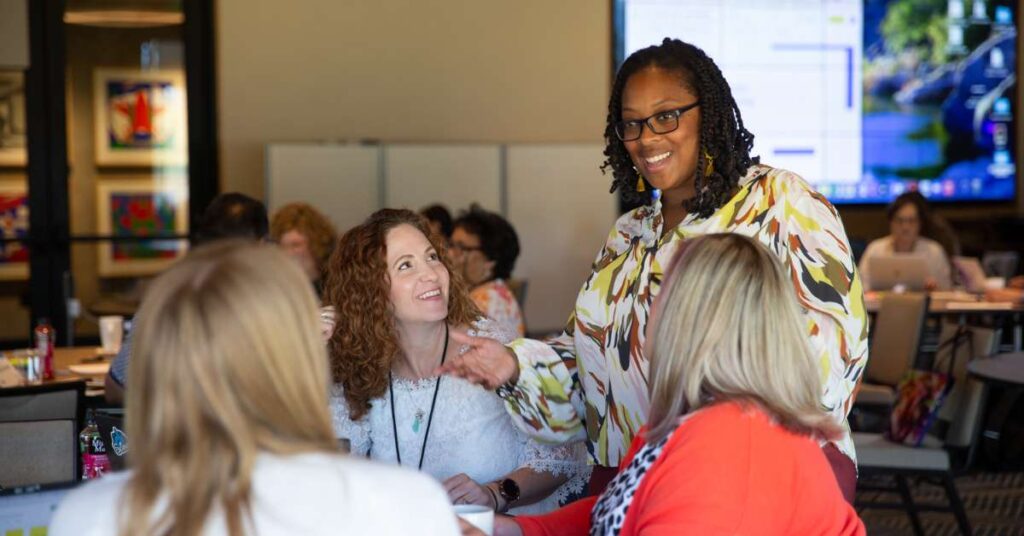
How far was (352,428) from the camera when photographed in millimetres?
2920

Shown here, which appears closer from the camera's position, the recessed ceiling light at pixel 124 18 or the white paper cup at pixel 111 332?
the white paper cup at pixel 111 332

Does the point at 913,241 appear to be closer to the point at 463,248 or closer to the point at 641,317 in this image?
the point at 463,248

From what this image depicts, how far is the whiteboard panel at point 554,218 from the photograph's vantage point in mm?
8750

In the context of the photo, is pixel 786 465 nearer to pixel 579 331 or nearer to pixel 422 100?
pixel 579 331

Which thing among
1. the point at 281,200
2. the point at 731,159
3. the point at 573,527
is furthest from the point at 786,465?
the point at 281,200

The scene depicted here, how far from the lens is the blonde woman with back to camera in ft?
4.54

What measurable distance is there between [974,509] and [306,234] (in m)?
3.33

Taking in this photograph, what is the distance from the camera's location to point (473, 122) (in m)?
9.32

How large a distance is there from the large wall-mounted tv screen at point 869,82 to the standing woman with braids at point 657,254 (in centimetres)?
709

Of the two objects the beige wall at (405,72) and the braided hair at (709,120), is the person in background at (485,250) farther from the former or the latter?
the beige wall at (405,72)

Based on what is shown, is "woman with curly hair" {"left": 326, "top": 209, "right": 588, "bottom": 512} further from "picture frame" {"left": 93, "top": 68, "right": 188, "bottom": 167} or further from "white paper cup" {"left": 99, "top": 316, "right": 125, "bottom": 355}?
"picture frame" {"left": 93, "top": 68, "right": 188, "bottom": 167}

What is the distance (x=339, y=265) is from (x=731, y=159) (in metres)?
1.00

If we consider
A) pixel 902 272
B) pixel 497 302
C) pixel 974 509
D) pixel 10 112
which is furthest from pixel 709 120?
pixel 10 112

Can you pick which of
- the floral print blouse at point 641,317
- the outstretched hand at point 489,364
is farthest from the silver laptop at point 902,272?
the outstretched hand at point 489,364
